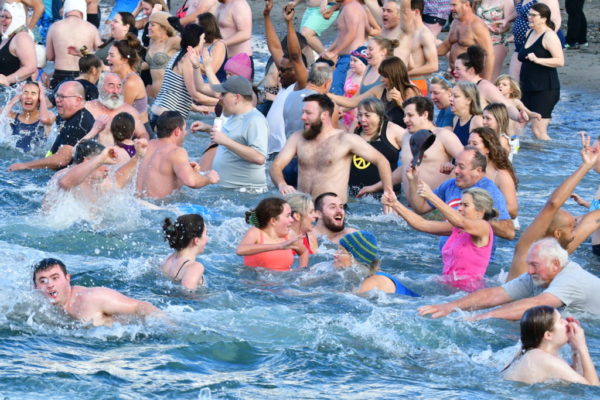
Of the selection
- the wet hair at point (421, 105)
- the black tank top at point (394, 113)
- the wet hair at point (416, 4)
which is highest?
the wet hair at point (416, 4)

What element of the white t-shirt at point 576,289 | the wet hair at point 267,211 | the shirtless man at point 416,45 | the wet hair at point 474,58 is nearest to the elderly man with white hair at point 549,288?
the white t-shirt at point 576,289

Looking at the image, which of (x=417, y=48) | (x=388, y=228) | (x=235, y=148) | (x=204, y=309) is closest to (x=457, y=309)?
(x=204, y=309)

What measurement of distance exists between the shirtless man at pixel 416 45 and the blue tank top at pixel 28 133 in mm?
4160

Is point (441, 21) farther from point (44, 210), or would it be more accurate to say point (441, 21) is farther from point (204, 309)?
point (204, 309)

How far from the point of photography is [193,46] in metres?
12.9

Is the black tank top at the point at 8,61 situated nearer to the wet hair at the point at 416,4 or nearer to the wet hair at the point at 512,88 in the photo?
the wet hair at the point at 416,4

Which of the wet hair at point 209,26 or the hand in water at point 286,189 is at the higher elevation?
the wet hair at point 209,26

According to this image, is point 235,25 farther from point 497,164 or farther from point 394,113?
point 497,164

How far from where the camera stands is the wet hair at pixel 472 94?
1070 cm

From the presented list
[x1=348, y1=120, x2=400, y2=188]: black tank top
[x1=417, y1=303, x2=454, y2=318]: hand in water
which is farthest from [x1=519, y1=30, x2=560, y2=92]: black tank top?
[x1=417, y1=303, x2=454, y2=318]: hand in water

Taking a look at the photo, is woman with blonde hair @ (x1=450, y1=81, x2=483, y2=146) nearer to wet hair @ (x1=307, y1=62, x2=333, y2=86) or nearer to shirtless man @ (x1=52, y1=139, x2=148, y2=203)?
wet hair @ (x1=307, y1=62, x2=333, y2=86)

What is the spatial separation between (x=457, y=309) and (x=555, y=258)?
0.77m

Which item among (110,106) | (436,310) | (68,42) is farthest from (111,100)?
(436,310)

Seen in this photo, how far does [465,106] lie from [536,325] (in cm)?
458
